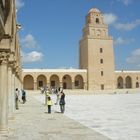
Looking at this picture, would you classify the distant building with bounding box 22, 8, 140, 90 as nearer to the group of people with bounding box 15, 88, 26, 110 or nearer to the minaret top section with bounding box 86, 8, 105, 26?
the minaret top section with bounding box 86, 8, 105, 26

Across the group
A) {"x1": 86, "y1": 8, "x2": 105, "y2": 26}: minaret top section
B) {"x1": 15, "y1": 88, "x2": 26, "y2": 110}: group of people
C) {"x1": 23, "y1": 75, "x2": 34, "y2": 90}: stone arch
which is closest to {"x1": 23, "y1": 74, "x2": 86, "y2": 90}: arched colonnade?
{"x1": 23, "y1": 75, "x2": 34, "y2": 90}: stone arch

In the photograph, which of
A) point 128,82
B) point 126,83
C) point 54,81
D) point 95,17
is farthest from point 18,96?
point 128,82

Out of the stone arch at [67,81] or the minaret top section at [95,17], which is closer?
the stone arch at [67,81]

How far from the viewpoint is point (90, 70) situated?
190 ft

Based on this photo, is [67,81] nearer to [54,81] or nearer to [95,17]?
[54,81]

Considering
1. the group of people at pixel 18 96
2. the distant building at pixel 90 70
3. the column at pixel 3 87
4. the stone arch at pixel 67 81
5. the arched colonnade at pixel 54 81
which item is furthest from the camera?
the stone arch at pixel 67 81

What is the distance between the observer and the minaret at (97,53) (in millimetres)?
58031

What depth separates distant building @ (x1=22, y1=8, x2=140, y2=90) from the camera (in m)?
57.3

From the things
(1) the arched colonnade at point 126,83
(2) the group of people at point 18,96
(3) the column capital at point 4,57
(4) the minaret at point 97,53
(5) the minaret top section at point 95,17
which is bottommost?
(2) the group of people at point 18,96

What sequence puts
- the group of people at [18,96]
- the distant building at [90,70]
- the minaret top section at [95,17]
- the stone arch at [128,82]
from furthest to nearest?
the stone arch at [128,82]
the minaret top section at [95,17]
the distant building at [90,70]
the group of people at [18,96]

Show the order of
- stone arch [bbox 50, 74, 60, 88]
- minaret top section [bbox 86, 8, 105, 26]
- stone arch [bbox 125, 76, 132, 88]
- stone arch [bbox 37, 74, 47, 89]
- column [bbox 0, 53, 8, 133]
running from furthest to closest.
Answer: stone arch [bbox 125, 76, 132, 88] → minaret top section [bbox 86, 8, 105, 26] → stone arch [bbox 50, 74, 60, 88] → stone arch [bbox 37, 74, 47, 89] → column [bbox 0, 53, 8, 133]

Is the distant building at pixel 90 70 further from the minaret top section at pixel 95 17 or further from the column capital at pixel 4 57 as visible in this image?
the column capital at pixel 4 57

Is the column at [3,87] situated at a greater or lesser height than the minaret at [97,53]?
lesser

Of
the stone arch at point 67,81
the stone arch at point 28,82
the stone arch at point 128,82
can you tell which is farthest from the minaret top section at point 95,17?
the stone arch at point 28,82
